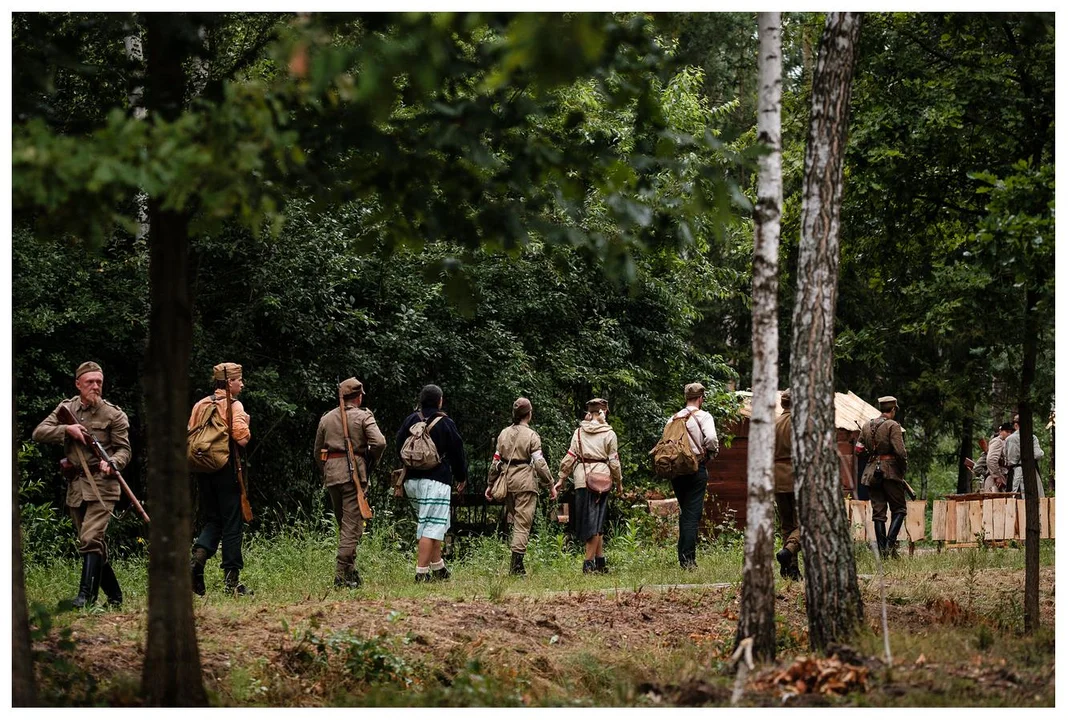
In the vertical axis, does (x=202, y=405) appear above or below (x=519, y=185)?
below

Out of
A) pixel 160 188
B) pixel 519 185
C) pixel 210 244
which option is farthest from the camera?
pixel 210 244

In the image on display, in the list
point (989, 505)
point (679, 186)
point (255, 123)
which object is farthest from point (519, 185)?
point (989, 505)

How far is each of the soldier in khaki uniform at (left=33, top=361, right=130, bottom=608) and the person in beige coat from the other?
17.8ft

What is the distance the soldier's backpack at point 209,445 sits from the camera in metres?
10.9

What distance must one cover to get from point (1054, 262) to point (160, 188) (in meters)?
6.23

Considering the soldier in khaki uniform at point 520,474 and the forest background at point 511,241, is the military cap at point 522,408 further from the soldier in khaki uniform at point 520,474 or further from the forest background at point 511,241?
the forest background at point 511,241

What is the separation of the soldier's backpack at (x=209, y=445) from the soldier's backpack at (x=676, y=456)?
180 inches

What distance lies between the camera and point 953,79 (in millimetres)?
10039

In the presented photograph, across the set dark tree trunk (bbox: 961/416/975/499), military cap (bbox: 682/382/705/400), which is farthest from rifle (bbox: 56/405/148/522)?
dark tree trunk (bbox: 961/416/975/499)

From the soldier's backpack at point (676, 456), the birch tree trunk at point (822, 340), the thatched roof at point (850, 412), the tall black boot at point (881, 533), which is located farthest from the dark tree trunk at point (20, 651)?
the thatched roof at point (850, 412)

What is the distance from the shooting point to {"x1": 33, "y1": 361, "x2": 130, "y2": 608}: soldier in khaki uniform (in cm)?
991

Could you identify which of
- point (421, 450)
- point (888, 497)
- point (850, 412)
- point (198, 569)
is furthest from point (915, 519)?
point (198, 569)

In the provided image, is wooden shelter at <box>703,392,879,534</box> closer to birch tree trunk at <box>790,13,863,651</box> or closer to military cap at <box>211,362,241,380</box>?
military cap at <box>211,362,241,380</box>

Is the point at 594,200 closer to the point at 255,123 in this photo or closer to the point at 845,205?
the point at 845,205
